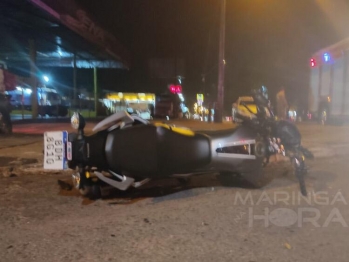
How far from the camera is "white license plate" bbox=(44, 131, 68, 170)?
674 cm

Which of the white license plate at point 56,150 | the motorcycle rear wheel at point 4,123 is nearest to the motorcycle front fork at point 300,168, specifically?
the white license plate at point 56,150

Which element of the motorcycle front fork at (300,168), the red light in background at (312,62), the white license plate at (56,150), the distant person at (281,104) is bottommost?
the motorcycle front fork at (300,168)

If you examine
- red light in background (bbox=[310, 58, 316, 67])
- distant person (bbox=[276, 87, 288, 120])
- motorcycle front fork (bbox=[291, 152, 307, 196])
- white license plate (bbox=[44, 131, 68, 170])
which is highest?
red light in background (bbox=[310, 58, 316, 67])

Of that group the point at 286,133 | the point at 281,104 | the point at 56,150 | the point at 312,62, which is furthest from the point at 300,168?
the point at 312,62

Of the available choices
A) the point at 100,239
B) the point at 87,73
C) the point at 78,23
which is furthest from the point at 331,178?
the point at 87,73

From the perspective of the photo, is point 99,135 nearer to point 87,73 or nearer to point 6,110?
point 6,110

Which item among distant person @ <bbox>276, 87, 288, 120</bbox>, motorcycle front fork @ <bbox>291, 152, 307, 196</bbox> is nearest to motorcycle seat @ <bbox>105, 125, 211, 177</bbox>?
motorcycle front fork @ <bbox>291, 152, 307, 196</bbox>

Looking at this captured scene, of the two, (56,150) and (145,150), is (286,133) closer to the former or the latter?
(145,150)

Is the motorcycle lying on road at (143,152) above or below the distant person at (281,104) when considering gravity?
below

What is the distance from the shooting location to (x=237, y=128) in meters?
7.50

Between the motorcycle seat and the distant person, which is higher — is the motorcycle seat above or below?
below

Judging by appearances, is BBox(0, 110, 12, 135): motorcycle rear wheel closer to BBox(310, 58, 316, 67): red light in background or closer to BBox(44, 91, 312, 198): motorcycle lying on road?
BBox(44, 91, 312, 198): motorcycle lying on road

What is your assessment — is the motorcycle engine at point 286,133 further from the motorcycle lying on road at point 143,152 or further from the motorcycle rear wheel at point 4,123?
the motorcycle rear wheel at point 4,123

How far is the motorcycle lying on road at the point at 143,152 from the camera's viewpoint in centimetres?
668
